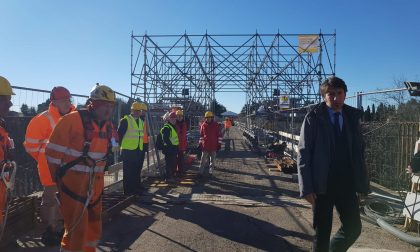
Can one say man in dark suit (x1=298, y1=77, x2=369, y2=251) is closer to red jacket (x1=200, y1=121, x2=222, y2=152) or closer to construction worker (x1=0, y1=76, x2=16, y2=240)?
construction worker (x1=0, y1=76, x2=16, y2=240)

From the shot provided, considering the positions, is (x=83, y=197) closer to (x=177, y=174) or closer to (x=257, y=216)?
(x=257, y=216)

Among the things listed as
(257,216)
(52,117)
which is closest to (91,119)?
(52,117)

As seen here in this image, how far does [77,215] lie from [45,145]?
1.80 m

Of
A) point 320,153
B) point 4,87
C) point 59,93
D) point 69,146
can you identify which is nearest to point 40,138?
point 59,93

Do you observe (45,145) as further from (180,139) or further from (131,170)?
(180,139)

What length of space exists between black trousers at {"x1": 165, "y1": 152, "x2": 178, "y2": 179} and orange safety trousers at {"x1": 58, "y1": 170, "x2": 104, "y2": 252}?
7.50m

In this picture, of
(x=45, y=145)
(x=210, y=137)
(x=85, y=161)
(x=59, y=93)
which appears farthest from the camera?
(x=210, y=137)

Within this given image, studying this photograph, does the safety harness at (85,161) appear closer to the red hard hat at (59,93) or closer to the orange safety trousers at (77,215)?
the orange safety trousers at (77,215)

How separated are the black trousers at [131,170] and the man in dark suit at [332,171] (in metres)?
5.44

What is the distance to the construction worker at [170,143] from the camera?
38.5ft

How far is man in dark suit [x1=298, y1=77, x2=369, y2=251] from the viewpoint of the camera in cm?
419

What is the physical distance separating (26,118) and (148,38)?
1448cm

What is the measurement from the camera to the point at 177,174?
12.5 m

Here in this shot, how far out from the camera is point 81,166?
13.4ft
